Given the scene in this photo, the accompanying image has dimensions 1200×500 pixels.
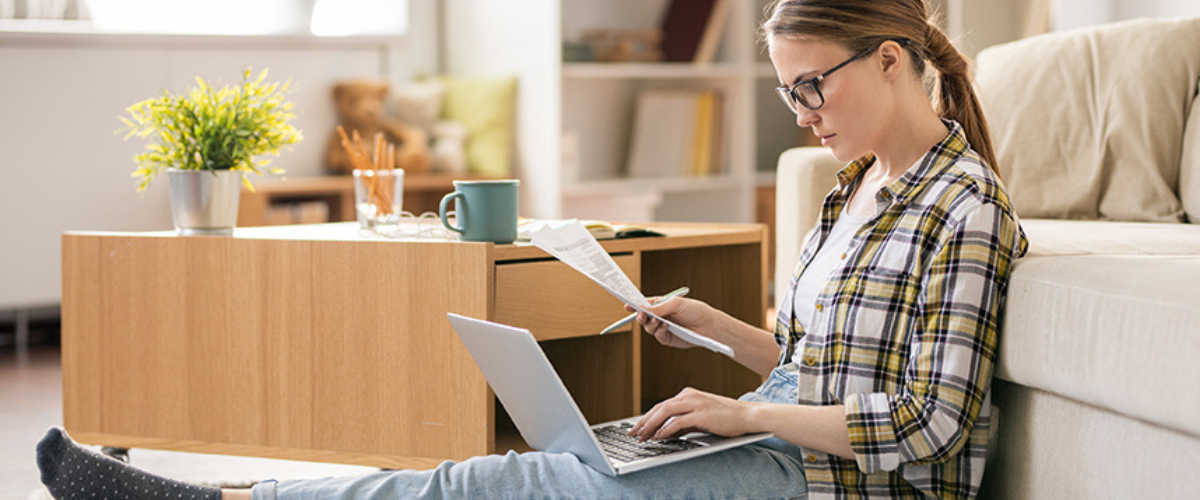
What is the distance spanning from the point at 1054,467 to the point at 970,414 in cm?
10

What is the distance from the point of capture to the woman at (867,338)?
1.12 m

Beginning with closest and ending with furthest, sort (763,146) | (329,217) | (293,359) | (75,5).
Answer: (293,359), (75,5), (329,217), (763,146)

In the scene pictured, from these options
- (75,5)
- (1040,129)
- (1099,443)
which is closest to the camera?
(1099,443)

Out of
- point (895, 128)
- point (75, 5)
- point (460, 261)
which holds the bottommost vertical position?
point (460, 261)

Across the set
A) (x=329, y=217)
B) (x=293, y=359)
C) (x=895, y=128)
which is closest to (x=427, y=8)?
(x=329, y=217)

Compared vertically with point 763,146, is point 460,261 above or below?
below

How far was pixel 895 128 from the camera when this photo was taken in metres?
1.25

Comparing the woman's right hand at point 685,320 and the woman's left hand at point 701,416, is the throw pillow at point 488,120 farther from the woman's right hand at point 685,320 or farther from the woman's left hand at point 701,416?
the woman's left hand at point 701,416

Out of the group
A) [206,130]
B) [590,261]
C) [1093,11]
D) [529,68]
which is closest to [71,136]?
[529,68]

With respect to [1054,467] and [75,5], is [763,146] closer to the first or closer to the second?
[75,5]

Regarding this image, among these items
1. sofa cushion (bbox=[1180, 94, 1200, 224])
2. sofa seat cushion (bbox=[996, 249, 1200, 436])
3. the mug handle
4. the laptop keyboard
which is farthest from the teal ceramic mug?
sofa cushion (bbox=[1180, 94, 1200, 224])

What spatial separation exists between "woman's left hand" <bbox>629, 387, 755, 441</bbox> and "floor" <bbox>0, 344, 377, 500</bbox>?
3.56 feet

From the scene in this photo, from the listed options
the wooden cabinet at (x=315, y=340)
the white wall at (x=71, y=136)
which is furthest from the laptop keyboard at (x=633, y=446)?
the white wall at (x=71, y=136)

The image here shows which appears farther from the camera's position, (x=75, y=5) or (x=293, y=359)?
(x=75, y=5)
